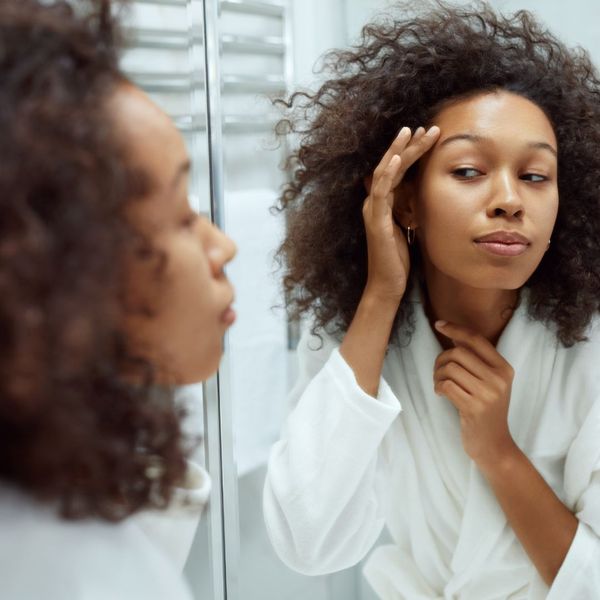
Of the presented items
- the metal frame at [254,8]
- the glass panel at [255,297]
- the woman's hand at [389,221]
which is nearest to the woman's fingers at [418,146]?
the woman's hand at [389,221]

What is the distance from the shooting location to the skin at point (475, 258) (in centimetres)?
83

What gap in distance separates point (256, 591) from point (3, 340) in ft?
2.57

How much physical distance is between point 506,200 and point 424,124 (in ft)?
0.49

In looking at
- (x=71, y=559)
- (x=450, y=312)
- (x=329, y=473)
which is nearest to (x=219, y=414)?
(x=329, y=473)

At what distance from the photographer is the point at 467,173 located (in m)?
0.84

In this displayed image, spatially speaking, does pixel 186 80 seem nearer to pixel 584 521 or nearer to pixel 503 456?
pixel 503 456

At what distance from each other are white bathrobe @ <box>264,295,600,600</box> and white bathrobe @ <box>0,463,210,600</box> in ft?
1.13

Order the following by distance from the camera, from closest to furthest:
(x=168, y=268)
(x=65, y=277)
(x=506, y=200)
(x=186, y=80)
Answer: (x=65, y=277), (x=168, y=268), (x=506, y=200), (x=186, y=80)

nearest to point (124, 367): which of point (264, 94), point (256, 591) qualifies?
point (256, 591)

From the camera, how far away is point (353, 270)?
977mm

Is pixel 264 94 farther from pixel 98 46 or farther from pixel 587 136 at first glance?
pixel 98 46

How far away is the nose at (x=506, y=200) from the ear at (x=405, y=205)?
12 cm

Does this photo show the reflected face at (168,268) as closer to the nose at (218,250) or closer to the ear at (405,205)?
the nose at (218,250)

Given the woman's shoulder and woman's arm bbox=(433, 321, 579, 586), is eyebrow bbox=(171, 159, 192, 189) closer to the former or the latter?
the woman's shoulder
